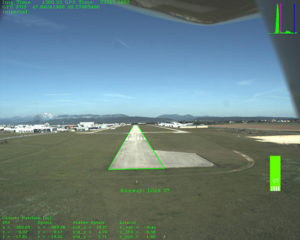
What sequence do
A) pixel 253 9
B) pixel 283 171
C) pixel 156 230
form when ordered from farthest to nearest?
pixel 283 171
pixel 156 230
pixel 253 9

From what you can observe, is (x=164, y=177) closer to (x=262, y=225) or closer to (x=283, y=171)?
(x=262, y=225)

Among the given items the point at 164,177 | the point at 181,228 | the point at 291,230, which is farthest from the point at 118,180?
the point at 291,230
